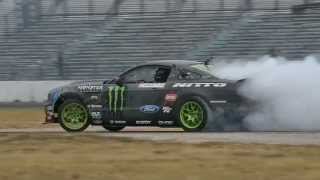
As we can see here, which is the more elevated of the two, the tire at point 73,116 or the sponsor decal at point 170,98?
the sponsor decal at point 170,98

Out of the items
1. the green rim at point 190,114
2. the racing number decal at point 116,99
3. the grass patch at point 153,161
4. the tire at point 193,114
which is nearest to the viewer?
the grass patch at point 153,161

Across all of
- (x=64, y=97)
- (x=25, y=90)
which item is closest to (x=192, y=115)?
(x=64, y=97)

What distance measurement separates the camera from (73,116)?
18.0 m

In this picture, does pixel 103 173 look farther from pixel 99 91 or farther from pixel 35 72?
pixel 35 72

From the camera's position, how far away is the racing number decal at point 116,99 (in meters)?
17.5

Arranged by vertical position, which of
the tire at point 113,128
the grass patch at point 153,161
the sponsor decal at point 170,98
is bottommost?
the grass patch at point 153,161

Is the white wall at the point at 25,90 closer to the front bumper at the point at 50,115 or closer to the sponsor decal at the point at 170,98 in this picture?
the front bumper at the point at 50,115

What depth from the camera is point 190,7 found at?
139 ft

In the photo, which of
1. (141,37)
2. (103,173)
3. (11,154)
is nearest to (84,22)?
(141,37)

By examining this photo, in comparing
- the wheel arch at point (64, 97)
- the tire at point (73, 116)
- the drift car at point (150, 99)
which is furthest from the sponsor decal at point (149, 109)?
the wheel arch at point (64, 97)

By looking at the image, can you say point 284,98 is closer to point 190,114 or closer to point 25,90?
point 190,114

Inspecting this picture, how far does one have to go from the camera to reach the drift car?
54.9ft

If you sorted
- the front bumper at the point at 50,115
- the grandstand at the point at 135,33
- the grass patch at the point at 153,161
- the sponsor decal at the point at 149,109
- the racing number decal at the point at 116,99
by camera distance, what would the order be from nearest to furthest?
the grass patch at the point at 153,161 → the sponsor decal at the point at 149,109 → the racing number decal at the point at 116,99 → the front bumper at the point at 50,115 → the grandstand at the point at 135,33

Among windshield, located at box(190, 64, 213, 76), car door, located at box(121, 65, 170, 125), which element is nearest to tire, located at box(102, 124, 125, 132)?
car door, located at box(121, 65, 170, 125)
